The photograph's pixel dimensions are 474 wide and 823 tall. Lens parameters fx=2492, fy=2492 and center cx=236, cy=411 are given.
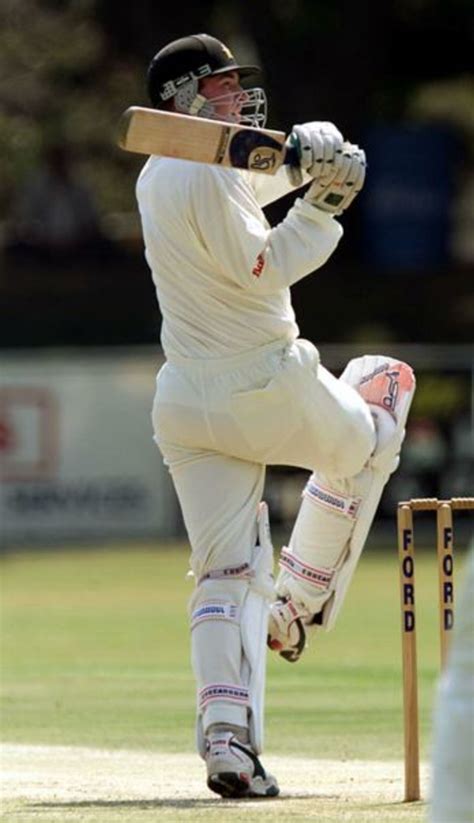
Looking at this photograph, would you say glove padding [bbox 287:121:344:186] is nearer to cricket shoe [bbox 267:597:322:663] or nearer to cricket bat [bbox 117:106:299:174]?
cricket bat [bbox 117:106:299:174]

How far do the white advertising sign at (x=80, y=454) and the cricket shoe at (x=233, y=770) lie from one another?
1282cm

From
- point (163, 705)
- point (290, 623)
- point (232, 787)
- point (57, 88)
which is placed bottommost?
point (57, 88)

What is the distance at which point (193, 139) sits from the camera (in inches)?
236

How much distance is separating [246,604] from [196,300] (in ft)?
2.65

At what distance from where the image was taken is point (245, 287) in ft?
21.0

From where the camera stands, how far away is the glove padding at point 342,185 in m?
6.32

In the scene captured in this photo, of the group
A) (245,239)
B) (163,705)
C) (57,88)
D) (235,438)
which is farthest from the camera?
(57,88)

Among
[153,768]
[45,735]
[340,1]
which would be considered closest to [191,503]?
[153,768]

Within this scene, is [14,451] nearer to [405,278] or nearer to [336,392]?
[405,278]

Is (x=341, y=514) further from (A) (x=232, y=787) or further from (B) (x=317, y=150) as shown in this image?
(B) (x=317, y=150)

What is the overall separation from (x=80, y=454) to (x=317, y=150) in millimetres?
13114

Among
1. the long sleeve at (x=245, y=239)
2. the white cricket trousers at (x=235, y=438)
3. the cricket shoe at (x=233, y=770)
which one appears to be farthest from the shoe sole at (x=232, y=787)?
the long sleeve at (x=245, y=239)

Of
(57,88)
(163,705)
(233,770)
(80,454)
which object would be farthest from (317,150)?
(57,88)

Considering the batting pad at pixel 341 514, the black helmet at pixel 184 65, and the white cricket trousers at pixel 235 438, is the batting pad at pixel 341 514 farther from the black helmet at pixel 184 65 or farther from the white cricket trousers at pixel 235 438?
the black helmet at pixel 184 65
